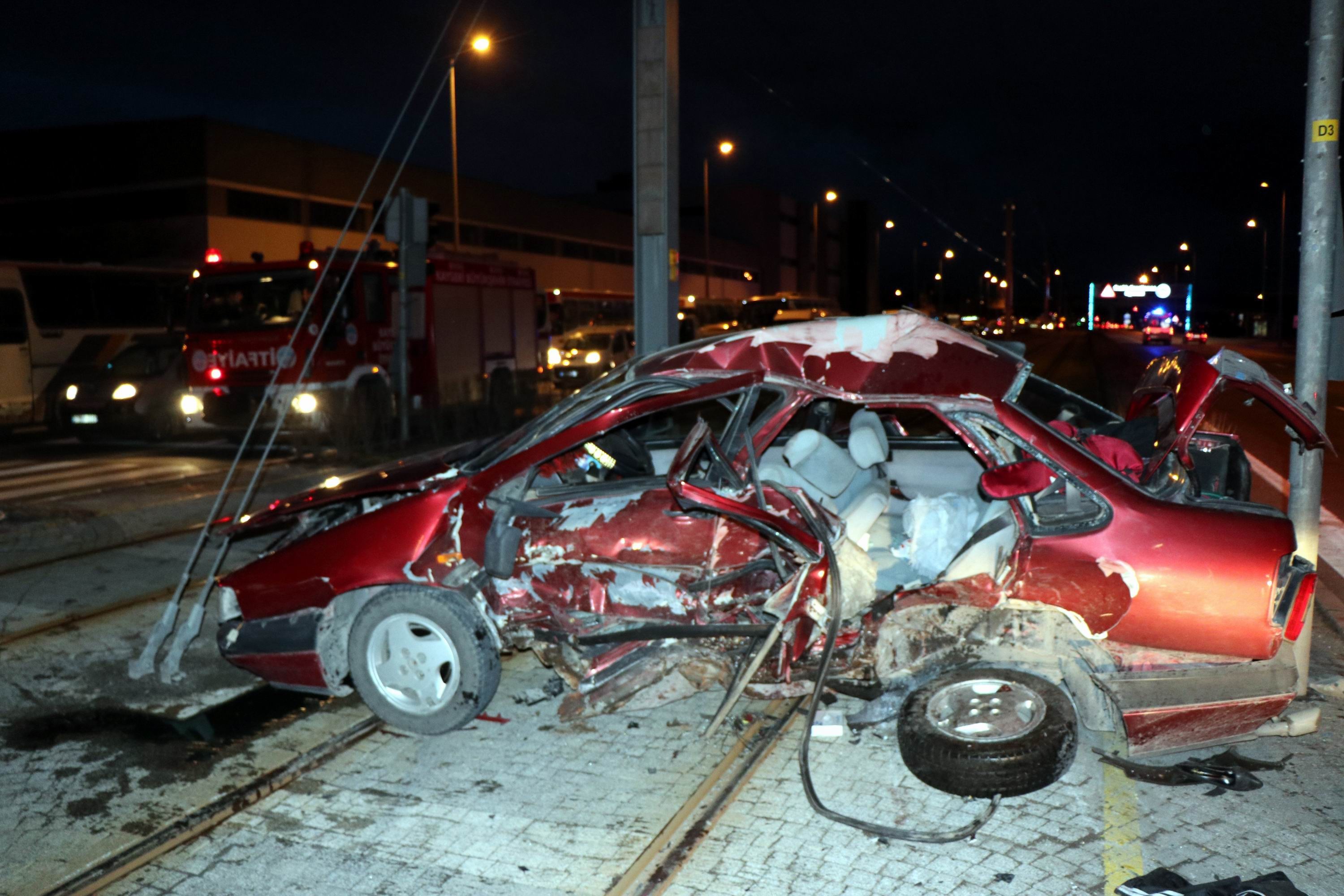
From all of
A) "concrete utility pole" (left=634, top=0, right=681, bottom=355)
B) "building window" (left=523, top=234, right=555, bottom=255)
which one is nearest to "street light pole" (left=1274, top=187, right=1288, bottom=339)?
"building window" (left=523, top=234, right=555, bottom=255)

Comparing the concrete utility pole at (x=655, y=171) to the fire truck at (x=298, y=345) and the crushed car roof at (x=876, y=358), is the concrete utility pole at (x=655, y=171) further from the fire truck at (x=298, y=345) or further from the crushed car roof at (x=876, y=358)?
the crushed car roof at (x=876, y=358)

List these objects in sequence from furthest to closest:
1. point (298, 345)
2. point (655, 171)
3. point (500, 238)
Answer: point (500, 238) < point (298, 345) < point (655, 171)

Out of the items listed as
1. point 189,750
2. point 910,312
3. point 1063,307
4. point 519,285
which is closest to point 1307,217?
point 910,312

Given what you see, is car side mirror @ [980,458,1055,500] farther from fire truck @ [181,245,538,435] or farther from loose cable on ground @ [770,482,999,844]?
fire truck @ [181,245,538,435]

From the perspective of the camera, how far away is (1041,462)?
404cm

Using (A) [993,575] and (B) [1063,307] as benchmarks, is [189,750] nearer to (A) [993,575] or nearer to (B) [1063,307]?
(A) [993,575]

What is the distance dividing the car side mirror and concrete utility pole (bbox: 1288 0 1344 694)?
6.86 feet

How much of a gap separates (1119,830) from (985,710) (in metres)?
0.63

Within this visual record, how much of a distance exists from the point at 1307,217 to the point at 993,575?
2.75 m

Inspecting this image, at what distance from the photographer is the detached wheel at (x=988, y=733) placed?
397 centimetres

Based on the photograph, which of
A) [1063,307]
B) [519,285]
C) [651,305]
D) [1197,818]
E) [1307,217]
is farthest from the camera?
[1063,307]

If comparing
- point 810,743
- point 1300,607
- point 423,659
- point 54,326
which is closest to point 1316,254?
point 1300,607

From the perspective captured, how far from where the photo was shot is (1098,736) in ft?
15.3

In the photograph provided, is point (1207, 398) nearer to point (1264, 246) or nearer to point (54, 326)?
Result: point (54, 326)
